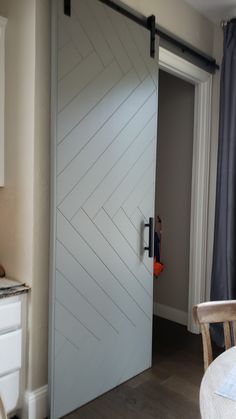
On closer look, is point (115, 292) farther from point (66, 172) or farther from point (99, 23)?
point (99, 23)

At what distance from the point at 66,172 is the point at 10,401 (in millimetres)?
1323

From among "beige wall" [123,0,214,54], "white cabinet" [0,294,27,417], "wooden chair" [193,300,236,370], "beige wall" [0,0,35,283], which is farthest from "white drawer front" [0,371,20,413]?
"beige wall" [123,0,214,54]

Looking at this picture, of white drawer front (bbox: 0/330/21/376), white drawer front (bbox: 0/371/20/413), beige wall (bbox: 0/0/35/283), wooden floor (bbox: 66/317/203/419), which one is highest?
beige wall (bbox: 0/0/35/283)

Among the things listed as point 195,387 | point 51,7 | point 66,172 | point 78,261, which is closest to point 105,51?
point 51,7

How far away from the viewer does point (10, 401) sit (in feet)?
6.38

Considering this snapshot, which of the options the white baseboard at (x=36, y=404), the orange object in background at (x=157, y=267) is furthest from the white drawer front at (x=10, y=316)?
the orange object in background at (x=157, y=267)

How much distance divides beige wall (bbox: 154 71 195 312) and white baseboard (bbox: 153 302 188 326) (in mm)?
41

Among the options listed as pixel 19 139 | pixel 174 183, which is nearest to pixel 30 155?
pixel 19 139

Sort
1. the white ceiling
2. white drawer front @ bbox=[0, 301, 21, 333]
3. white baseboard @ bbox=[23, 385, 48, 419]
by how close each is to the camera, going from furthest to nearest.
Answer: the white ceiling
white baseboard @ bbox=[23, 385, 48, 419]
white drawer front @ bbox=[0, 301, 21, 333]

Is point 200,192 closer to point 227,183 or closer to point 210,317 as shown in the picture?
point 227,183

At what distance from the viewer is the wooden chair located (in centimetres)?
142

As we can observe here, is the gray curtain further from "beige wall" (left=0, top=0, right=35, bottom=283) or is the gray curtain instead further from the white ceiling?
"beige wall" (left=0, top=0, right=35, bottom=283)

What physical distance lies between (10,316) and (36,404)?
0.56 meters

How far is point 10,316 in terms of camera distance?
1.91 meters
